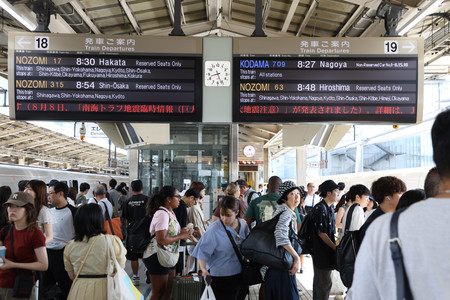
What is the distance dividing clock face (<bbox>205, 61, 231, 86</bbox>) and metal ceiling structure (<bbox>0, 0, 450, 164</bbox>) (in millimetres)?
1912

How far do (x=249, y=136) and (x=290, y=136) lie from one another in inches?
616

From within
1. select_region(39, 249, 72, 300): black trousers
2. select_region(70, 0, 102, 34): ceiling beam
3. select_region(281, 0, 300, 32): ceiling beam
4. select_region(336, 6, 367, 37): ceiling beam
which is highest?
select_region(281, 0, 300, 32): ceiling beam

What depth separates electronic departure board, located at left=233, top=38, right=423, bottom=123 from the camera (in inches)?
178

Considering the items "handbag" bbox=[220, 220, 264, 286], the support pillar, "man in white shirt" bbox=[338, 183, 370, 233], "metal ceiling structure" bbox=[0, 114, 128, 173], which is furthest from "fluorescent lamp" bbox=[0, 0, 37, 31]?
"metal ceiling structure" bbox=[0, 114, 128, 173]

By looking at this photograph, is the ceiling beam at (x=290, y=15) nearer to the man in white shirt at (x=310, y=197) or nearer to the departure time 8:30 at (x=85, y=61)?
the departure time 8:30 at (x=85, y=61)

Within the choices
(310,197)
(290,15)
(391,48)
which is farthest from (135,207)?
(310,197)

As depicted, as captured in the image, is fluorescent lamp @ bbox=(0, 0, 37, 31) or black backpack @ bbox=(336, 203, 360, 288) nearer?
black backpack @ bbox=(336, 203, 360, 288)

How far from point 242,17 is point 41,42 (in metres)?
4.36

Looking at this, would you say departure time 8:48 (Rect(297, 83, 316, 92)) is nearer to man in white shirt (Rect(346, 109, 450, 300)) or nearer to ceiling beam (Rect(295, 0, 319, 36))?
ceiling beam (Rect(295, 0, 319, 36))

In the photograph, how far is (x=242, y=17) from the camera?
8.08 m

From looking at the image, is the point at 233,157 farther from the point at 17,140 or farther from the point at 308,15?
the point at 17,140

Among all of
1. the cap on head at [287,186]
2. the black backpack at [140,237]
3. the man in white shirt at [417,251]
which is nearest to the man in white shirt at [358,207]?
the cap on head at [287,186]

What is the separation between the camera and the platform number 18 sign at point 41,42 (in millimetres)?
4578

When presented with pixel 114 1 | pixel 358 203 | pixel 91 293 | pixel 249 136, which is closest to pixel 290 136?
pixel 358 203
